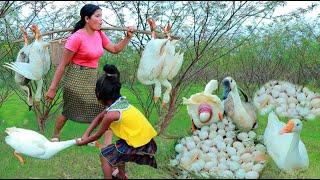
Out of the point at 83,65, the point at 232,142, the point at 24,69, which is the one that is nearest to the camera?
the point at 232,142

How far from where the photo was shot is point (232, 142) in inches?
229

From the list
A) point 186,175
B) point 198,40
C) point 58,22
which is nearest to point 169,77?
point 186,175

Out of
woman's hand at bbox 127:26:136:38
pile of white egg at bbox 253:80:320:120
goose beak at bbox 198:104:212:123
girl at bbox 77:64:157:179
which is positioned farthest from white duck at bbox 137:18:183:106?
pile of white egg at bbox 253:80:320:120

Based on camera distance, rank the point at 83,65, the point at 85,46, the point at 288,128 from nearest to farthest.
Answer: the point at 288,128 → the point at 85,46 → the point at 83,65

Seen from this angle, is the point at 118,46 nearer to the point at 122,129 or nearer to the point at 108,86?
the point at 108,86

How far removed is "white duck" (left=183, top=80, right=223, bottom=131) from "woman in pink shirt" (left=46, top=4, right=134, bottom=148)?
0.77 metres

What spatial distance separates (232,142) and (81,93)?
1496 millimetres

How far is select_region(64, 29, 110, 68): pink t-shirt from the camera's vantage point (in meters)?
6.00

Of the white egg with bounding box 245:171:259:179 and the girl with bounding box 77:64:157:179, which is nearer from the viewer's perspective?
the girl with bounding box 77:64:157:179

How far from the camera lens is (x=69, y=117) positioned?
639 cm

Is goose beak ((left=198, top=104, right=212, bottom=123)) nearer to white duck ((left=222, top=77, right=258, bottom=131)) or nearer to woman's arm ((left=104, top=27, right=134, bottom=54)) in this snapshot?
white duck ((left=222, top=77, right=258, bottom=131))

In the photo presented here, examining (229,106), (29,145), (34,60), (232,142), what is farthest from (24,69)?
(232,142)

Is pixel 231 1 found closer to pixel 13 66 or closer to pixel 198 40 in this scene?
pixel 198 40

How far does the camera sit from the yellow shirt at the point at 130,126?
16.5 feet
